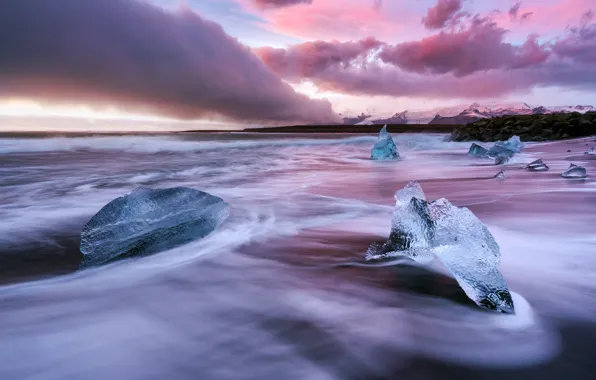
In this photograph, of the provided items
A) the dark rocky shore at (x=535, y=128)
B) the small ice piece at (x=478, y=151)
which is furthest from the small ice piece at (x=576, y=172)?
the dark rocky shore at (x=535, y=128)

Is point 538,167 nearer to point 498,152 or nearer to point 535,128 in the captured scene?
point 498,152

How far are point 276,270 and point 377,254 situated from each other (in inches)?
24.2

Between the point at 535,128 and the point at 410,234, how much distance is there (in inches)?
835

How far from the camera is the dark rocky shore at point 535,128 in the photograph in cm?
1859

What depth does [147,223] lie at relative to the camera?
2.62m

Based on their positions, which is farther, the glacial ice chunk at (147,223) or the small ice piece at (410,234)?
the glacial ice chunk at (147,223)

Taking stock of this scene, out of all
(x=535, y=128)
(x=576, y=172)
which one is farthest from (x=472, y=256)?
(x=535, y=128)

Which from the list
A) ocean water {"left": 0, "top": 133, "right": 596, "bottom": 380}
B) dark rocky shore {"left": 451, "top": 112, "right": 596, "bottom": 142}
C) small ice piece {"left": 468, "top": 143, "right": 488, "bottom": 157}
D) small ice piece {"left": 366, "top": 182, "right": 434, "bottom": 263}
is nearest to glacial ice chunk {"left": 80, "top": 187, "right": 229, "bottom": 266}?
ocean water {"left": 0, "top": 133, "right": 596, "bottom": 380}

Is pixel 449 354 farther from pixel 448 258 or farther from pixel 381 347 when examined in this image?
pixel 448 258

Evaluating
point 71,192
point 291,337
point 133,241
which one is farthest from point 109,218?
point 71,192

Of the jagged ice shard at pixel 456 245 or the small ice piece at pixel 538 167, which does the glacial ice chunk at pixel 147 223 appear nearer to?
the jagged ice shard at pixel 456 245

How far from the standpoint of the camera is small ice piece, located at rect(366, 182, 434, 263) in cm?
200

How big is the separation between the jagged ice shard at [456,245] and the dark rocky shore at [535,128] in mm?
20351

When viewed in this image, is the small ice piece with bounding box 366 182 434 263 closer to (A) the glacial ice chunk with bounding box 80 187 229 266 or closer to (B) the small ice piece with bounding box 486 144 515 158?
(A) the glacial ice chunk with bounding box 80 187 229 266
